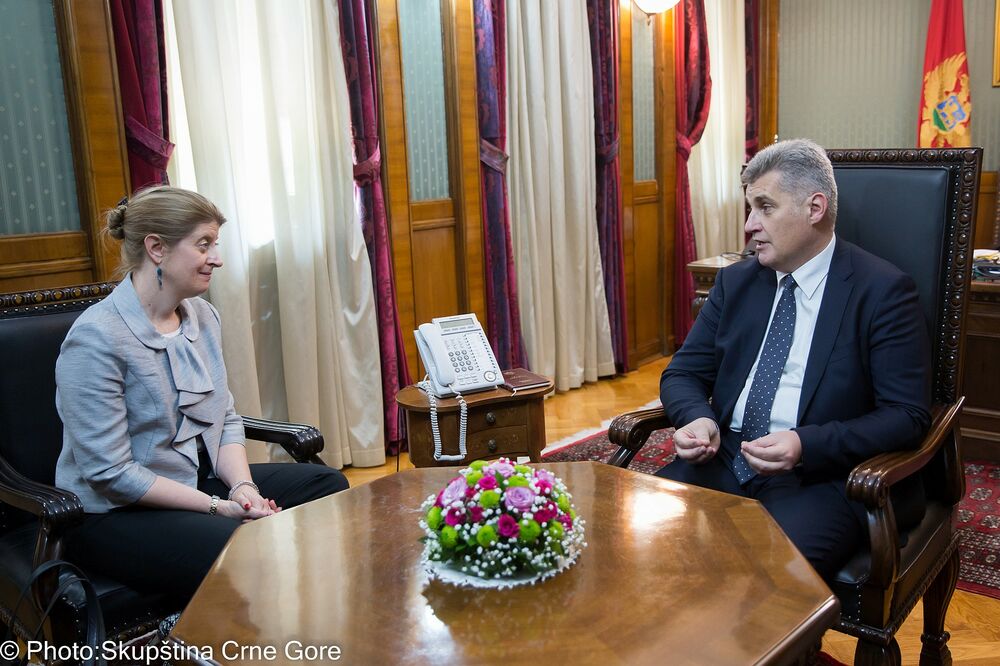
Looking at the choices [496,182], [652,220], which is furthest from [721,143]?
[496,182]

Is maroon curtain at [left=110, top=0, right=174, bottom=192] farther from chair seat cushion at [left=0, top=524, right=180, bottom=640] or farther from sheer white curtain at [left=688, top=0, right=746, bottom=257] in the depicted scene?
sheer white curtain at [left=688, top=0, right=746, bottom=257]

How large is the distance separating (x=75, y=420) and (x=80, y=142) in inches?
52.9

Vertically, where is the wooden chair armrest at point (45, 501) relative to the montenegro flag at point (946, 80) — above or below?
below

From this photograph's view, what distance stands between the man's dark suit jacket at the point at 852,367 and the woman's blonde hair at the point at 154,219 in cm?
134

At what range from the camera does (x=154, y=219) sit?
2178mm

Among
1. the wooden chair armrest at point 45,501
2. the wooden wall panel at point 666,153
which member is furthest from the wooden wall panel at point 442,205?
the wooden chair armrest at point 45,501

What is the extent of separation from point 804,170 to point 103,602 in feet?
6.23

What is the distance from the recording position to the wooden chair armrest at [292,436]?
2438mm

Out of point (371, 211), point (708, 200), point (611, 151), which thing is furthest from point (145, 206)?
point (708, 200)

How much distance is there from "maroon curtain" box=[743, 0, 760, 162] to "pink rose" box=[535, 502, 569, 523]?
5913 millimetres

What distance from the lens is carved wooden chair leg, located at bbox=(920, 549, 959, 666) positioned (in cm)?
216

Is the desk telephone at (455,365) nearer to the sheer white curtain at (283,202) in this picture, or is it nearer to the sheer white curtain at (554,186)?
the sheer white curtain at (283,202)

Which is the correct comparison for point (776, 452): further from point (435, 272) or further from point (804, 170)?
point (435, 272)

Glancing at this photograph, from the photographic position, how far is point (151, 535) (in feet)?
6.50
